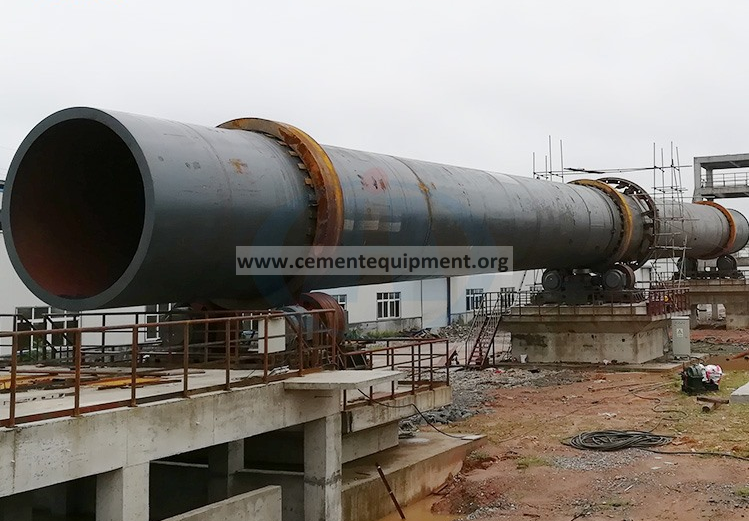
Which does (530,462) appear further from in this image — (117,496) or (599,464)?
(117,496)

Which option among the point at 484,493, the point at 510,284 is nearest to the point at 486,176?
the point at 484,493

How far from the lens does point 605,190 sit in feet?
67.7

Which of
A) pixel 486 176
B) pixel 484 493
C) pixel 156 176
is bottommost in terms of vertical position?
pixel 484 493

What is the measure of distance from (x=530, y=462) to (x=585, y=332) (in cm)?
983

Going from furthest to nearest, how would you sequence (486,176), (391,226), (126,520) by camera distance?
(486,176), (391,226), (126,520)

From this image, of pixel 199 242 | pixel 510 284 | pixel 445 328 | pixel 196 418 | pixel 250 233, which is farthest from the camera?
pixel 510 284

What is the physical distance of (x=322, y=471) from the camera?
8953 millimetres

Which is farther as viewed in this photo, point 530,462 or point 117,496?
point 530,462

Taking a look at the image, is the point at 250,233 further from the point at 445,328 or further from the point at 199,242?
the point at 445,328

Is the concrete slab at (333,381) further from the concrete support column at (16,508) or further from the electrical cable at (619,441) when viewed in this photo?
the electrical cable at (619,441)

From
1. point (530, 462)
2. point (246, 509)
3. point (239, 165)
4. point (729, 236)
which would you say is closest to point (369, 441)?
point (530, 462)

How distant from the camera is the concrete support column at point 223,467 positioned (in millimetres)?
9656

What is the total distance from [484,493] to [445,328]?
32.2m

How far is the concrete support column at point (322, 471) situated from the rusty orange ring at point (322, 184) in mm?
2154
